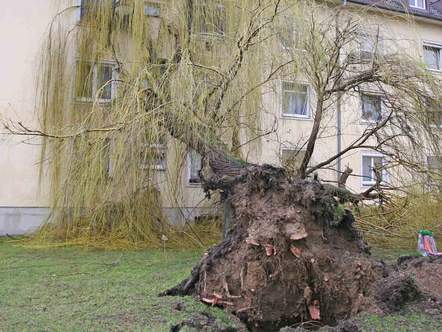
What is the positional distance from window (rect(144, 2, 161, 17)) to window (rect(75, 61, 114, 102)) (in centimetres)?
131

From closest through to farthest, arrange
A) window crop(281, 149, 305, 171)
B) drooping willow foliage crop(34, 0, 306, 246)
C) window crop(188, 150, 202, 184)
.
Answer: drooping willow foliage crop(34, 0, 306, 246), window crop(188, 150, 202, 184), window crop(281, 149, 305, 171)

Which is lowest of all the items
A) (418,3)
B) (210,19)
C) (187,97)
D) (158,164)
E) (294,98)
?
(158,164)

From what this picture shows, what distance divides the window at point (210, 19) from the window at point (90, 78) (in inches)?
79.5

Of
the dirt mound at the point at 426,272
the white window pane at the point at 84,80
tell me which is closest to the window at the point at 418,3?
the white window pane at the point at 84,80

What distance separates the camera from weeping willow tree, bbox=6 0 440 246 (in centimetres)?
745

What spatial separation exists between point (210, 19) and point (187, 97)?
80.8 inches

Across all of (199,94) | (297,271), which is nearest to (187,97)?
(199,94)

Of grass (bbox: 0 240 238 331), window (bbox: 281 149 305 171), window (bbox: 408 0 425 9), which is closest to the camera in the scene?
grass (bbox: 0 240 238 331)

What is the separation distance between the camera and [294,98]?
912 centimetres

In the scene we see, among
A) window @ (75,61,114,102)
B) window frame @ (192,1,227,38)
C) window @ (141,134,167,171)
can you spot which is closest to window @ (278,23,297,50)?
window frame @ (192,1,227,38)

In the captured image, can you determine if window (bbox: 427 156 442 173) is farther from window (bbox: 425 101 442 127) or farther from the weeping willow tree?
window (bbox: 425 101 442 127)

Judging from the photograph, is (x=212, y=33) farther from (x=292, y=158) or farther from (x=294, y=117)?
(x=292, y=158)

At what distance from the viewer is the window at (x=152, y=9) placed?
8.63 metres

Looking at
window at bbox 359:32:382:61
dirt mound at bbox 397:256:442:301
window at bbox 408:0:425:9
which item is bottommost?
dirt mound at bbox 397:256:442:301
